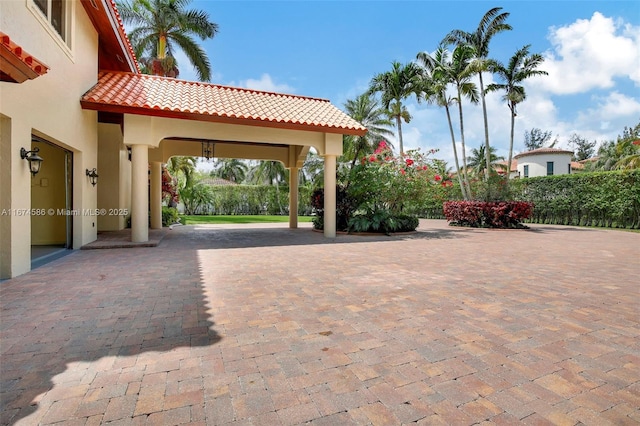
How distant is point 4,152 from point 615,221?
24653mm

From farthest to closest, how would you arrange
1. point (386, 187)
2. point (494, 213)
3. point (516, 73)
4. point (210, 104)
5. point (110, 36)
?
point (516, 73) < point (494, 213) < point (386, 187) < point (210, 104) < point (110, 36)

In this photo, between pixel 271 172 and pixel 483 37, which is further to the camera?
pixel 271 172

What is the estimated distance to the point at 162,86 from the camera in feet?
38.2

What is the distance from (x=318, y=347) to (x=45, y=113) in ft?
24.3

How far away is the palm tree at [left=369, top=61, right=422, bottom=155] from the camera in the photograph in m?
21.5

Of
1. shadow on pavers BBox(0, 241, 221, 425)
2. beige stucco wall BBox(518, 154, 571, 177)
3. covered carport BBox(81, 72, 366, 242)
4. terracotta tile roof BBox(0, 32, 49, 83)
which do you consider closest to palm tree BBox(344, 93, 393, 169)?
covered carport BBox(81, 72, 366, 242)

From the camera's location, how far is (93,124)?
32.9 ft

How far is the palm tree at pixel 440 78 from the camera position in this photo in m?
19.4

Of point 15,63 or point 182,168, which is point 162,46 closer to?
point 182,168

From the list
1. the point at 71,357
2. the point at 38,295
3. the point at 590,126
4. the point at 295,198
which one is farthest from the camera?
the point at 590,126

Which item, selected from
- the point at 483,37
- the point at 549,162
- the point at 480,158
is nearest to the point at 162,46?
the point at 483,37

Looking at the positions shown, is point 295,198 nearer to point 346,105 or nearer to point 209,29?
point 209,29

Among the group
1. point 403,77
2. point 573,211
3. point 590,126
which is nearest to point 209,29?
point 403,77

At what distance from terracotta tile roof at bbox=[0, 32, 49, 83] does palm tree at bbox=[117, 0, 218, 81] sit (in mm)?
18386
